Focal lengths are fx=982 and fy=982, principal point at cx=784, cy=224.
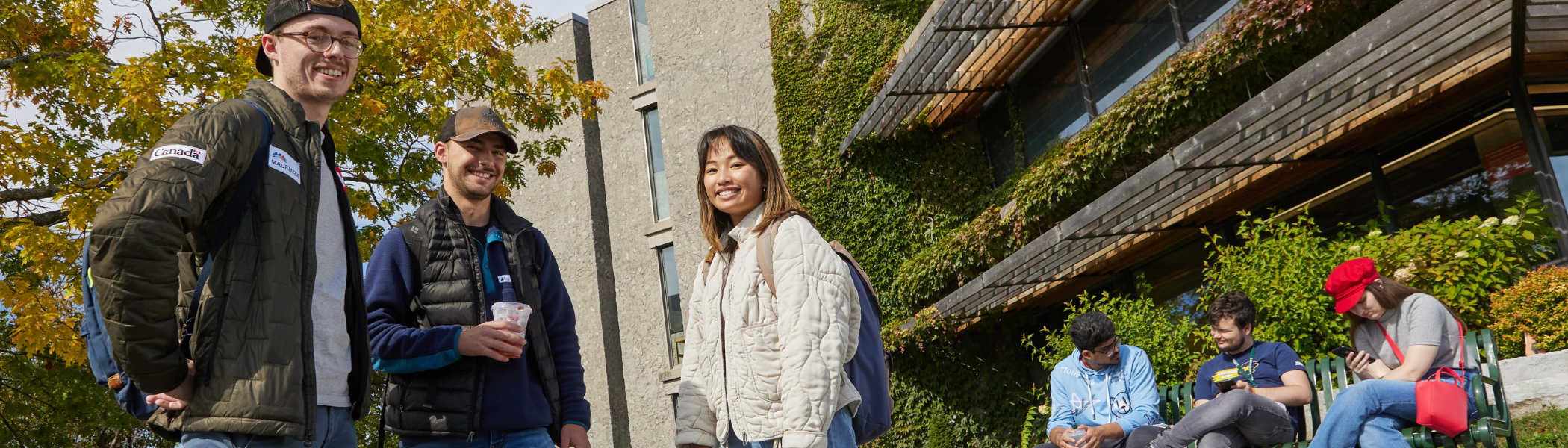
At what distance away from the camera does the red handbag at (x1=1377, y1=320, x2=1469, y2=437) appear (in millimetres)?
4445

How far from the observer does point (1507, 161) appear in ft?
24.6

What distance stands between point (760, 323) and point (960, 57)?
10114 mm

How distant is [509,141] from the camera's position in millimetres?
3617

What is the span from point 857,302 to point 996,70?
11.1 m

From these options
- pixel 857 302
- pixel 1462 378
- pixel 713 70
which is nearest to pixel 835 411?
pixel 857 302

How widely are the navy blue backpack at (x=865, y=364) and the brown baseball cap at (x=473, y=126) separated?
115 centimetres

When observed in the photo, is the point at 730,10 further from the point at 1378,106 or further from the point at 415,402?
the point at 415,402

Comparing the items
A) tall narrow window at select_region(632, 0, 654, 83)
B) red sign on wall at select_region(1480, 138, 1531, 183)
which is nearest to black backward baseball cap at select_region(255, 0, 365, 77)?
red sign on wall at select_region(1480, 138, 1531, 183)

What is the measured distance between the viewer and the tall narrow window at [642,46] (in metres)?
22.1

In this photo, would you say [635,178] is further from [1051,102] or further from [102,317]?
[102,317]

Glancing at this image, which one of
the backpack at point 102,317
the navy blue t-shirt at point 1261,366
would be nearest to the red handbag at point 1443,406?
the navy blue t-shirt at point 1261,366

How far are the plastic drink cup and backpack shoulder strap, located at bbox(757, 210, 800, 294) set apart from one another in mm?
782

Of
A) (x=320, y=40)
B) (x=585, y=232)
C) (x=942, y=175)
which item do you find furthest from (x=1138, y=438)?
(x=585, y=232)

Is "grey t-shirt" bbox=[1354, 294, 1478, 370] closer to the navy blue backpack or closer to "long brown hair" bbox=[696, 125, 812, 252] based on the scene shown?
the navy blue backpack
